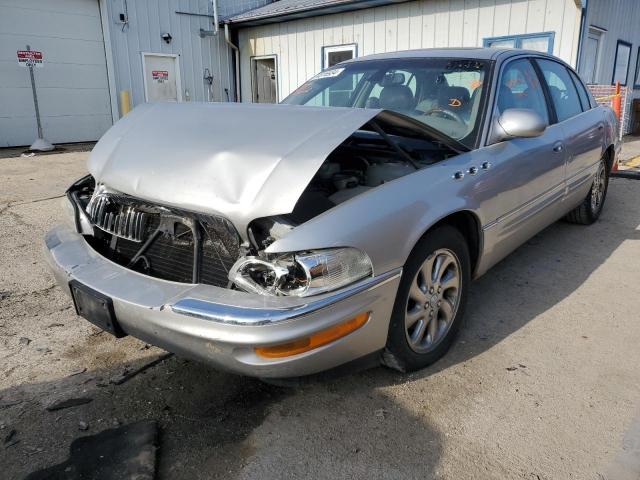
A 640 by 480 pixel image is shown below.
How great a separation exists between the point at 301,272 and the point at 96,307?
36.8 inches

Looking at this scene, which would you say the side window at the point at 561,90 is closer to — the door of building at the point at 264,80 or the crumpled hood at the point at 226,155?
the crumpled hood at the point at 226,155

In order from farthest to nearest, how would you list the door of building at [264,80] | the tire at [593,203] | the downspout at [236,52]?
the door of building at [264,80] < the downspout at [236,52] < the tire at [593,203]

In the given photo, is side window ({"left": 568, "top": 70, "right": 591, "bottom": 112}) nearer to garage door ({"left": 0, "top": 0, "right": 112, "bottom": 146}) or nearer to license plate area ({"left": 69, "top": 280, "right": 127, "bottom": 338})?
license plate area ({"left": 69, "top": 280, "right": 127, "bottom": 338})

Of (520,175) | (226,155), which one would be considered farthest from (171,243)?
(520,175)

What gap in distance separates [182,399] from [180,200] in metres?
0.95

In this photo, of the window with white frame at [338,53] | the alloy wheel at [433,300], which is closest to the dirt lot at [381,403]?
the alloy wheel at [433,300]

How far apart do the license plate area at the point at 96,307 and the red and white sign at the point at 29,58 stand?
Answer: 1044cm

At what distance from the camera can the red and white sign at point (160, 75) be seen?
42.7 feet

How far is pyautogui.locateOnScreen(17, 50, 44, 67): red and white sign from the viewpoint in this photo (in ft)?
35.1

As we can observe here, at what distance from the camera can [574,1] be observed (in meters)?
8.62

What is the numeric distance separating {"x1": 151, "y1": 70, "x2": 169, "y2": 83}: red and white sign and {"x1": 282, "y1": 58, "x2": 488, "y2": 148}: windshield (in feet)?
33.7

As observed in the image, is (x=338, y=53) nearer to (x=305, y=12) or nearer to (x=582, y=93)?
(x=305, y=12)

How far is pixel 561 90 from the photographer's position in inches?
169

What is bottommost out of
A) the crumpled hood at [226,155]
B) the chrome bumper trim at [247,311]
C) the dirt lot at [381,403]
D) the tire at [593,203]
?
the dirt lot at [381,403]
